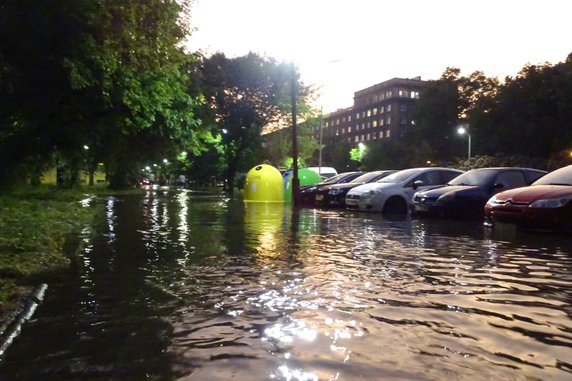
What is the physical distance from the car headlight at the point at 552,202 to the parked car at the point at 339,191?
10.0m

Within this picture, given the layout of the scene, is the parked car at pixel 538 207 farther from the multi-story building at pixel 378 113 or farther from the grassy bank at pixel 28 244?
the multi-story building at pixel 378 113

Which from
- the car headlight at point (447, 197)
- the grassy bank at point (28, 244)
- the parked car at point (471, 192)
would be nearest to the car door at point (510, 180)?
the parked car at point (471, 192)

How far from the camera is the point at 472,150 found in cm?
6681

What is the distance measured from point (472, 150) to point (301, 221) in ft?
189

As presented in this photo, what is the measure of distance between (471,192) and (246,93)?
34.7 metres

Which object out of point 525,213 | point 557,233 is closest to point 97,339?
point 525,213

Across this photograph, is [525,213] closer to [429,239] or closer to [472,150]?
[429,239]

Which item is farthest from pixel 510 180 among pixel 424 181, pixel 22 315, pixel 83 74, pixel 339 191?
pixel 22 315

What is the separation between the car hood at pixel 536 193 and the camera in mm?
10281

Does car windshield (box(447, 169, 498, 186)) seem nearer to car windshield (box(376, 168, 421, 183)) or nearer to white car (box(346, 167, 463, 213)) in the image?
white car (box(346, 167, 463, 213))

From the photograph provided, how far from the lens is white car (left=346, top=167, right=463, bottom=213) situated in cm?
1725

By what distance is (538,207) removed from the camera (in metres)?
10.2

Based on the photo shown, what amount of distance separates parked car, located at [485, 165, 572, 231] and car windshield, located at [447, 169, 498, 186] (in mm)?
3039

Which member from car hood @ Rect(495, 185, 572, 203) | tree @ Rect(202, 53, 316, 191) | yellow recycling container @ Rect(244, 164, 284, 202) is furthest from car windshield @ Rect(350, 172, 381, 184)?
tree @ Rect(202, 53, 316, 191)
